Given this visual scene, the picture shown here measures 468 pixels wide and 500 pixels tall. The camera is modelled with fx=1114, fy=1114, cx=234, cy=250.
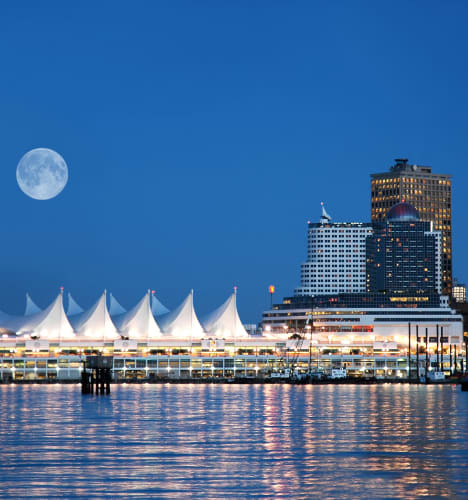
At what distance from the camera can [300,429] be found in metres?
53.3

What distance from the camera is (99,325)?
154750 millimetres

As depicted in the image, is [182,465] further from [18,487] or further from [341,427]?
[341,427]

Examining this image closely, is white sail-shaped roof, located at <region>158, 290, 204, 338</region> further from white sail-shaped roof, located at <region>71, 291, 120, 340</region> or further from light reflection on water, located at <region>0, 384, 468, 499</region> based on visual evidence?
light reflection on water, located at <region>0, 384, 468, 499</region>

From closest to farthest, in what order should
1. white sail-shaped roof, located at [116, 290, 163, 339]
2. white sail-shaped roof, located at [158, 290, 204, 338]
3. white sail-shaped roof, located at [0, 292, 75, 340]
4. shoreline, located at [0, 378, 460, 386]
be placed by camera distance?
shoreline, located at [0, 378, 460, 386], white sail-shaped roof, located at [0, 292, 75, 340], white sail-shaped roof, located at [116, 290, 163, 339], white sail-shaped roof, located at [158, 290, 204, 338]

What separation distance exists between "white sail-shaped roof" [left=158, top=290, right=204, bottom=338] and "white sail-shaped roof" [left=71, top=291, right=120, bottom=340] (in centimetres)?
825

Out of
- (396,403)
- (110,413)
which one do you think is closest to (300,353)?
(396,403)

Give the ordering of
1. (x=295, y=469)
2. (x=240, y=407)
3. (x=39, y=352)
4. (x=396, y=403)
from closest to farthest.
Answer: (x=295, y=469) → (x=240, y=407) → (x=396, y=403) → (x=39, y=352)

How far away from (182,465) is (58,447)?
7641 millimetres

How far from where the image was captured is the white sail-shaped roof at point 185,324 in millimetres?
158125

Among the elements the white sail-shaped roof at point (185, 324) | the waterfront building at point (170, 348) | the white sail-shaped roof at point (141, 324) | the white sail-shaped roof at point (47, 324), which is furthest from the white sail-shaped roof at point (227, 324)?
the white sail-shaped roof at point (47, 324)

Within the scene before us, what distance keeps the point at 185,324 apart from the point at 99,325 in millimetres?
12329

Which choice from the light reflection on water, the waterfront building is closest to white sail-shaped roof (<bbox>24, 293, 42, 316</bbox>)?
the waterfront building

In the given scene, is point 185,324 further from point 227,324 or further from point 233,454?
point 233,454

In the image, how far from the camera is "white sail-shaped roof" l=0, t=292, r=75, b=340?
15425 cm
